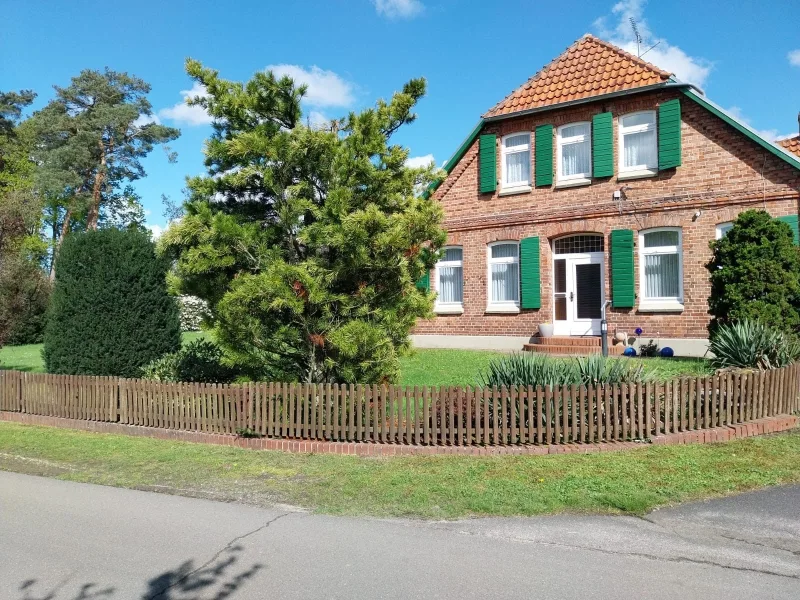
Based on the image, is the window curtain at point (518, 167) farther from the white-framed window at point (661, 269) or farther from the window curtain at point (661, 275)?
the window curtain at point (661, 275)

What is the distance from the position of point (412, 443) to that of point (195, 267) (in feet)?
12.6

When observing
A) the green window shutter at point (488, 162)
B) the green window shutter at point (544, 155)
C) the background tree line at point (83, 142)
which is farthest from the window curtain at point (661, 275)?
the background tree line at point (83, 142)

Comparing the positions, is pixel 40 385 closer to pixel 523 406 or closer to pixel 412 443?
pixel 412 443

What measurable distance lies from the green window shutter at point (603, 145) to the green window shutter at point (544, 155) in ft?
4.13

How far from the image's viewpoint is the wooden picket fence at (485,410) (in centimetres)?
841

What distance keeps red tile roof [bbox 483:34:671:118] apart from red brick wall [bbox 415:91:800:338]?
38 centimetres

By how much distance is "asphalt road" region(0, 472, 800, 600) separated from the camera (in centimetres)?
447

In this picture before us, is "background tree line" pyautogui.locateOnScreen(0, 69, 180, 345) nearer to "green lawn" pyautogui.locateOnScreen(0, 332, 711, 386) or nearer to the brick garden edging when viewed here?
"green lawn" pyautogui.locateOnScreen(0, 332, 711, 386)

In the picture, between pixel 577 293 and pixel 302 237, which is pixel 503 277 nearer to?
pixel 577 293

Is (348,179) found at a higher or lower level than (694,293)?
higher

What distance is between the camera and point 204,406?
9.66 m

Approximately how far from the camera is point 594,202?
59.1 feet

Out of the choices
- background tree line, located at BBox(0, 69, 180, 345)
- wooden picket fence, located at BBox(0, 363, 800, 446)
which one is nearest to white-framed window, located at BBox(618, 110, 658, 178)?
wooden picket fence, located at BBox(0, 363, 800, 446)

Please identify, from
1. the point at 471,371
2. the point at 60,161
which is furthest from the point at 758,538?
the point at 60,161
